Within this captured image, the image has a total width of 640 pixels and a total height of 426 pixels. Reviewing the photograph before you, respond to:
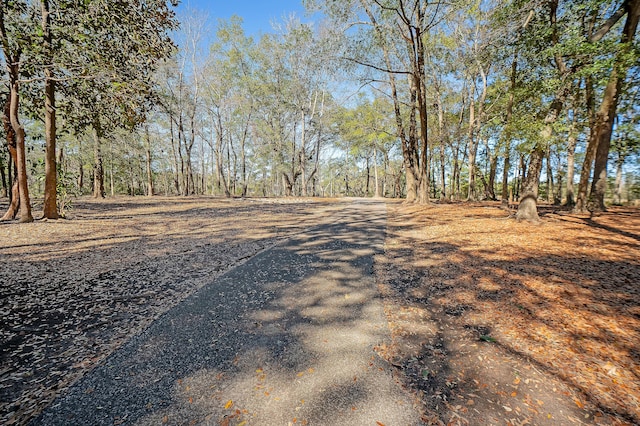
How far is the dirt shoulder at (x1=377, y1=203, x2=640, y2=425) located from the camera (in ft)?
7.78

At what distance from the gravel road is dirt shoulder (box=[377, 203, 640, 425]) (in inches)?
15.8

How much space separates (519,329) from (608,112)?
10976 millimetres

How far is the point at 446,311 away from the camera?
161 inches

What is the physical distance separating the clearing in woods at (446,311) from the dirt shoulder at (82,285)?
0.07 ft

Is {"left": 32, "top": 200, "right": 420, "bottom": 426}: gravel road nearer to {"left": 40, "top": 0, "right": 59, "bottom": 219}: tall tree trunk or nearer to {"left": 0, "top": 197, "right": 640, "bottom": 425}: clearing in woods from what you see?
{"left": 0, "top": 197, "right": 640, "bottom": 425}: clearing in woods

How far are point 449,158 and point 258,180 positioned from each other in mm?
39346

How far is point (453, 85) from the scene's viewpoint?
74.0ft

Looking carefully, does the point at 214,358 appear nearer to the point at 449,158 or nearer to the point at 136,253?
the point at 136,253

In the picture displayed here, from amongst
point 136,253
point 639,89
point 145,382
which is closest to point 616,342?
point 145,382

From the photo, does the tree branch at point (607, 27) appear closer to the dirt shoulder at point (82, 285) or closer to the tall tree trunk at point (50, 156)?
the dirt shoulder at point (82, 285)

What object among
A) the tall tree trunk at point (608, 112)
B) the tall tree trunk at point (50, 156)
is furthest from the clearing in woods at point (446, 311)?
the tall tree trunk at point (608, 112)

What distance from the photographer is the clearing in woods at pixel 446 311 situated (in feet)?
8.07

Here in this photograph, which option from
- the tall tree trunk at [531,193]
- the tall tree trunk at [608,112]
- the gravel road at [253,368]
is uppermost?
the tall tree trunk at [608,112]

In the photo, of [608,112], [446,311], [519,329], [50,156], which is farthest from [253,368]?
[608,112]
